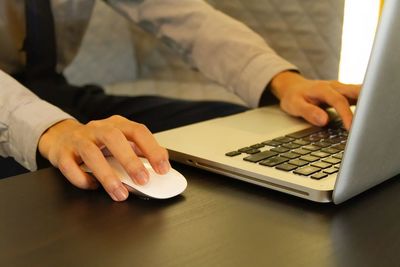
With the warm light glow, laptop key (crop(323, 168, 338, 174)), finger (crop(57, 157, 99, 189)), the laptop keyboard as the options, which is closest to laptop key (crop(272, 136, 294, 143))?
the laptop keyboard

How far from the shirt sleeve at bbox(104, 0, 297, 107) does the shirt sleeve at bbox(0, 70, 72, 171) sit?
364 mm

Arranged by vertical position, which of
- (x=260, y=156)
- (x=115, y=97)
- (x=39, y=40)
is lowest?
(x=115, y=97)

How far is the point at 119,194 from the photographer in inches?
20.1

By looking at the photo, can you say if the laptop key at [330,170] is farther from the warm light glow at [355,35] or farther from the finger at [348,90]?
the warm light glow at [355,35]

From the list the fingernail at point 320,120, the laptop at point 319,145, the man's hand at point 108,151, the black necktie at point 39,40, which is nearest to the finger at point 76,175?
the man's hand at point 108,151

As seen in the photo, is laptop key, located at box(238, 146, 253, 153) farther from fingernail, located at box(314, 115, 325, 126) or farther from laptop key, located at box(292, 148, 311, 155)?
fingernail, located at box(314, 115, 325, 126)

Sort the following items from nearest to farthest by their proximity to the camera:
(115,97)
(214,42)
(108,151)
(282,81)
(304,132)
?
1. (108,151)
2. (304,132)
3. (282,81)
4. (214,42)
5. (115,97)

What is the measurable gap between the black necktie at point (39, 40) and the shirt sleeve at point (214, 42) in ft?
0.53

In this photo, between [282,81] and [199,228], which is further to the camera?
[282,81]

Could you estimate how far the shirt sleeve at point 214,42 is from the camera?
907 mm

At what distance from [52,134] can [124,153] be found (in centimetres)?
13

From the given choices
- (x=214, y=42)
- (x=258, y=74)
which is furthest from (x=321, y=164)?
(x=214, y=42)

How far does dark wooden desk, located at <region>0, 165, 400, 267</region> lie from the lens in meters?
0.41

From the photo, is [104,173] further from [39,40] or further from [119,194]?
[39,40]
